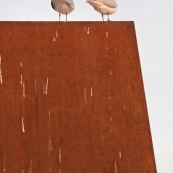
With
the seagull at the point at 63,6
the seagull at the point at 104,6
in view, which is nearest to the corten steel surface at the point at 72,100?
the seagull at the point at 104,6

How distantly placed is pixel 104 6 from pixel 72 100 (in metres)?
1.64

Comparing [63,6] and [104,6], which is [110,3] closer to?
[104,6]

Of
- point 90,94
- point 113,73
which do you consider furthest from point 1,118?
point 113,73

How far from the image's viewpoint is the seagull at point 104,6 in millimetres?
5243

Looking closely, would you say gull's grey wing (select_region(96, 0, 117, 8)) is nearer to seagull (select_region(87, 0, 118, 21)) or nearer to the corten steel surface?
seagull (select_region(87, 0, 118, 21))

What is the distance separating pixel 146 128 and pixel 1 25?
2032mm

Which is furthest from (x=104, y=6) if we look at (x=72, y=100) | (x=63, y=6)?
(x=72, y=100)

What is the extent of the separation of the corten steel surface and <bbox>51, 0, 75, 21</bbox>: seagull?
73 centimetres

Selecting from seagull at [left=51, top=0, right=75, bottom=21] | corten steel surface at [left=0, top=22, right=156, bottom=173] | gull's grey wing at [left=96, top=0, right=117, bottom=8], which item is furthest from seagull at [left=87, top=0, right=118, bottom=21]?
corten steel surface at [left=0, top=22, right=156, bottom=173]

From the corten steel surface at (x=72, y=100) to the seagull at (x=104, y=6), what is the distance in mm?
572

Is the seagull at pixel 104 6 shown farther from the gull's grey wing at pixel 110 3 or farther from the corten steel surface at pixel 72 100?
the corten steel surface at pixel 72 100

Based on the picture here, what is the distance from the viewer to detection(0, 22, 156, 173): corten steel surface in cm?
397

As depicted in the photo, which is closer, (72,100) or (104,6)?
(72,100)

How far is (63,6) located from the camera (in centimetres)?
534
